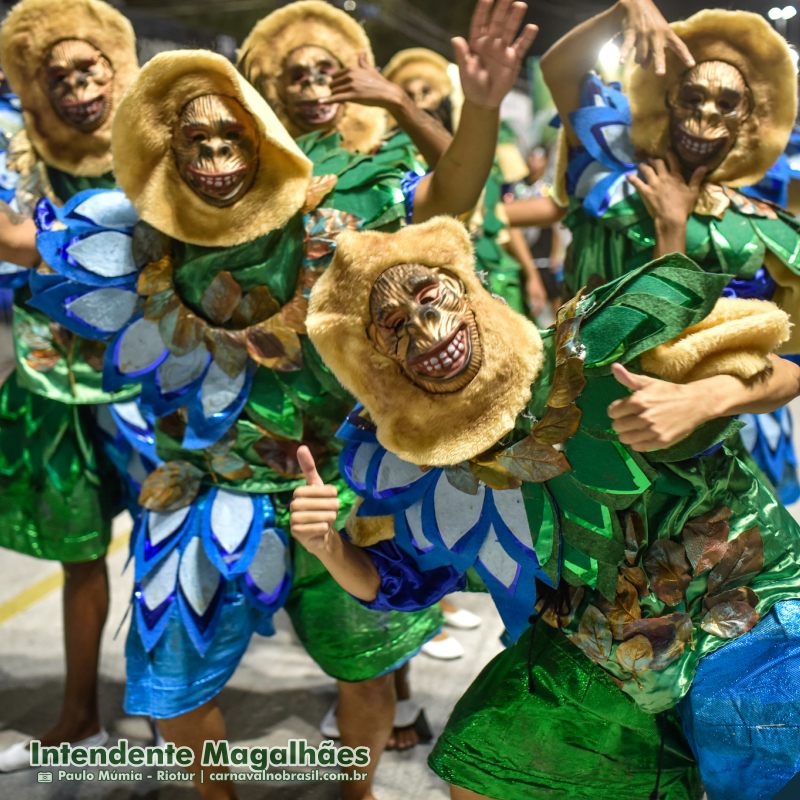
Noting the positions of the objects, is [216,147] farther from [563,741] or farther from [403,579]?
[563,741]

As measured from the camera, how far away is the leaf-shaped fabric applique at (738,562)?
141 centimetres

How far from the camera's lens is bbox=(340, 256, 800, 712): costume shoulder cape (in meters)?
1.34

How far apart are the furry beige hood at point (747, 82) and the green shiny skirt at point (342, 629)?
994mm

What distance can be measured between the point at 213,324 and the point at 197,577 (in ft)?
1.50

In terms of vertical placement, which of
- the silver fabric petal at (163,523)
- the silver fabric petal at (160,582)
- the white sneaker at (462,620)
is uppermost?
the silver fabric petal at (163,523)

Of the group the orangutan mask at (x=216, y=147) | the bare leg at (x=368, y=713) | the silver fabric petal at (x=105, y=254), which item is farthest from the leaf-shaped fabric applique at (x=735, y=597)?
the silver fabric petal at (x=105, y=254)

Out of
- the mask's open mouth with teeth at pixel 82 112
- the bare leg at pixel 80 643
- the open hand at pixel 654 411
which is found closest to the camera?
the open hand at pixel 654 411

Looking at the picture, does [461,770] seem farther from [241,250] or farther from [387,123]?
[387,123]

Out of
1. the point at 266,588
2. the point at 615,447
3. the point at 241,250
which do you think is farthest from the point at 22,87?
the point at 615,447

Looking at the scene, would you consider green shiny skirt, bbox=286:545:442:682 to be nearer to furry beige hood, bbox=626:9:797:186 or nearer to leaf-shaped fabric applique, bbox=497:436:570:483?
leaf-shaped fabric applique, bbox=497:436:570:483

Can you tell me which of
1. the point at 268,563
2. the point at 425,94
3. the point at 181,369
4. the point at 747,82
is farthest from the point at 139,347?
the point at 425,94

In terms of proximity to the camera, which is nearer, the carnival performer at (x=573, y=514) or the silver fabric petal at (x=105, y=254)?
the carnival performer at (x=573, y=514)

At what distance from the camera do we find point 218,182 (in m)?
1.79

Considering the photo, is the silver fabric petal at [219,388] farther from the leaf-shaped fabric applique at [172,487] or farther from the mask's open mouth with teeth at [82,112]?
the mask's open mouth with teeth at [82,112]
